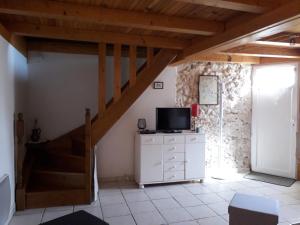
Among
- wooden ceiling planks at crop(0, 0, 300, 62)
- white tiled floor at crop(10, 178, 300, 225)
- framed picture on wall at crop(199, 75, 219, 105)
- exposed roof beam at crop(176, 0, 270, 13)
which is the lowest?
white tiled floor at crop(10, 178, 300, 225)

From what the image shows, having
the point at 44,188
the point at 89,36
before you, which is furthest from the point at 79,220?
the point at 89,36

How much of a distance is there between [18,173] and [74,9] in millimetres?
2187

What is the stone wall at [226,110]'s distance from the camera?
191 inches

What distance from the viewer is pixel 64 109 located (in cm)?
434

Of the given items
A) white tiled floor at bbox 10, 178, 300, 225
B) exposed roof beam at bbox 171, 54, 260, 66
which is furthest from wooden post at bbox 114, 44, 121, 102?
white tiled floor at bbox 10, 178, 300, 225

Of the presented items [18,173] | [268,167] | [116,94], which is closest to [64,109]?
[116,94]

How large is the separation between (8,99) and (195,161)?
2.99m

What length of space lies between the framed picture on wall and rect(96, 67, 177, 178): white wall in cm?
55

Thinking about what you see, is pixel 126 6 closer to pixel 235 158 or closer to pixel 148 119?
pixel 148 119

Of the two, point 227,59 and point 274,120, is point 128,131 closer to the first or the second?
point 227,59

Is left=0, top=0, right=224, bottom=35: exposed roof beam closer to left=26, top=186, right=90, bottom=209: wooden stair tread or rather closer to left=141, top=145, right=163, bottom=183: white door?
left=141, top=145, right=163, bottom=183: white door

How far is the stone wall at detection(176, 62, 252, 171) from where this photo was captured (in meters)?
4.84

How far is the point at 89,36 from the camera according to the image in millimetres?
3234

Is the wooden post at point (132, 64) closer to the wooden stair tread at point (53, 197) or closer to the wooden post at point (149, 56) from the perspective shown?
the wooden post at point (149, 56)
